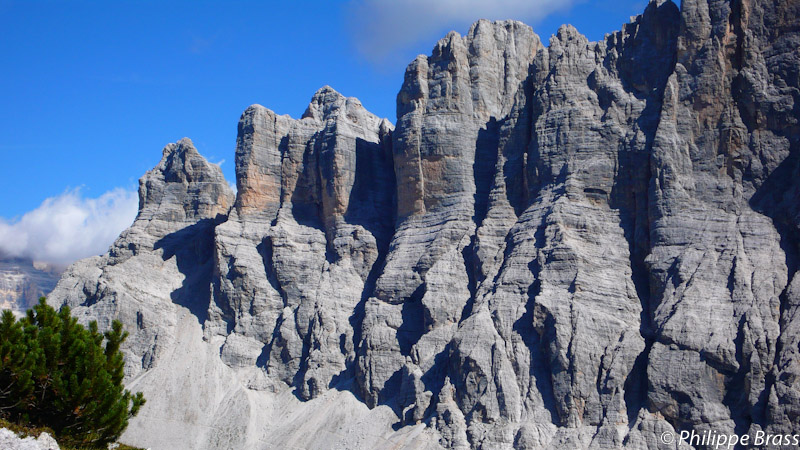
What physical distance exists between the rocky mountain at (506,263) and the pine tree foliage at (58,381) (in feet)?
85.8

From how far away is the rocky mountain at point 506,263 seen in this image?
53500mm

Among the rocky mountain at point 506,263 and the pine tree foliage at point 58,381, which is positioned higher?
the rocky mountain at point 506,263

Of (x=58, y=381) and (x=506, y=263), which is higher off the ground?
(x=506, y=263)

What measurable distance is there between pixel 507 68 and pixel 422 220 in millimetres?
13613

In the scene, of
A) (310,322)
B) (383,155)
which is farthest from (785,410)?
(383,155)

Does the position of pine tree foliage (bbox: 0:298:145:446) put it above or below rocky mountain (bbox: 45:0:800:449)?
below

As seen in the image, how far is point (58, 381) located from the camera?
32469 mm

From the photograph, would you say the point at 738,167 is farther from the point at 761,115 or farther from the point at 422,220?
the point at 422,220

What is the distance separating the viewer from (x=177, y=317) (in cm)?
7600

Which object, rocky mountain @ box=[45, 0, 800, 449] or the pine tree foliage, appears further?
rocky mountain @ box=[45, 0, 800, 449]

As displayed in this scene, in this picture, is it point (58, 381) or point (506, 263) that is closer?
point (58, 381)

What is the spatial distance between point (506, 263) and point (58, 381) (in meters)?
34.9

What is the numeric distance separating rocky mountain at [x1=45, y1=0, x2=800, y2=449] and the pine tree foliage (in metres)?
26.1

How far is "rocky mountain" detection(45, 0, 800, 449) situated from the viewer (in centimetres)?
5350
